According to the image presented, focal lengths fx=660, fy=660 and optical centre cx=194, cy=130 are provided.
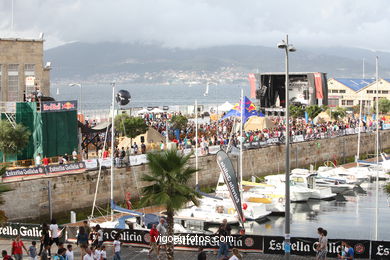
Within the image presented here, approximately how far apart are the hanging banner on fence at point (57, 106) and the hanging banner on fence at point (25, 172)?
660 cm

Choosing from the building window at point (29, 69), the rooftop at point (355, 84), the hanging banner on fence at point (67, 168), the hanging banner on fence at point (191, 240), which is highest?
the rooftop at point (355, 84)

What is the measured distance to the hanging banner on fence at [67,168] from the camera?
1507 inches

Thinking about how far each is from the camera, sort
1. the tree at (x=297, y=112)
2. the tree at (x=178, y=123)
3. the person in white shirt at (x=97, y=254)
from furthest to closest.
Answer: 1. the tree at (x=297, y=112)
2. the tree at (x=178, y=123)
3. the person in white shirt at (x=97, y=254)

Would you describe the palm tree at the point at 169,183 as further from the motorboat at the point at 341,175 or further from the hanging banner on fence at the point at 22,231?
the motorboat at the point at 341,175

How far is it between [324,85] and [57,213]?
6410 centimetres

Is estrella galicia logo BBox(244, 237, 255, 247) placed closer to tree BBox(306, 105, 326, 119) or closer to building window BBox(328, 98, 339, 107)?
tree BBox(306, 105, 326, 119)

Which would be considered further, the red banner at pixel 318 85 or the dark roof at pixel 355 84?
the dark roof at pixel 355 84

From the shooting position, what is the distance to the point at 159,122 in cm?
6806

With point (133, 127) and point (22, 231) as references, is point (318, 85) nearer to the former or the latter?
point (133, 127)

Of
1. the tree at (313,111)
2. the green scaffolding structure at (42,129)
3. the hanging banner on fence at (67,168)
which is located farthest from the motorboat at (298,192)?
the tree at (313,111)

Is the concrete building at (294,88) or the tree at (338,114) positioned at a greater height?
the concrete building at (294,88)

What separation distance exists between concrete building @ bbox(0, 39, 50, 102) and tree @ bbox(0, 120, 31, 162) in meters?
8.13

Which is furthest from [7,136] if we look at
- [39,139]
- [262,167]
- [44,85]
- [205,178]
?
[262,167]

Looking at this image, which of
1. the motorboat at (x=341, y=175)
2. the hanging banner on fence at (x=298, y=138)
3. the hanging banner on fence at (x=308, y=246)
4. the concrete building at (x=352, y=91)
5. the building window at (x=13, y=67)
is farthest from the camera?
the concrete building at (x=352, y=91)
